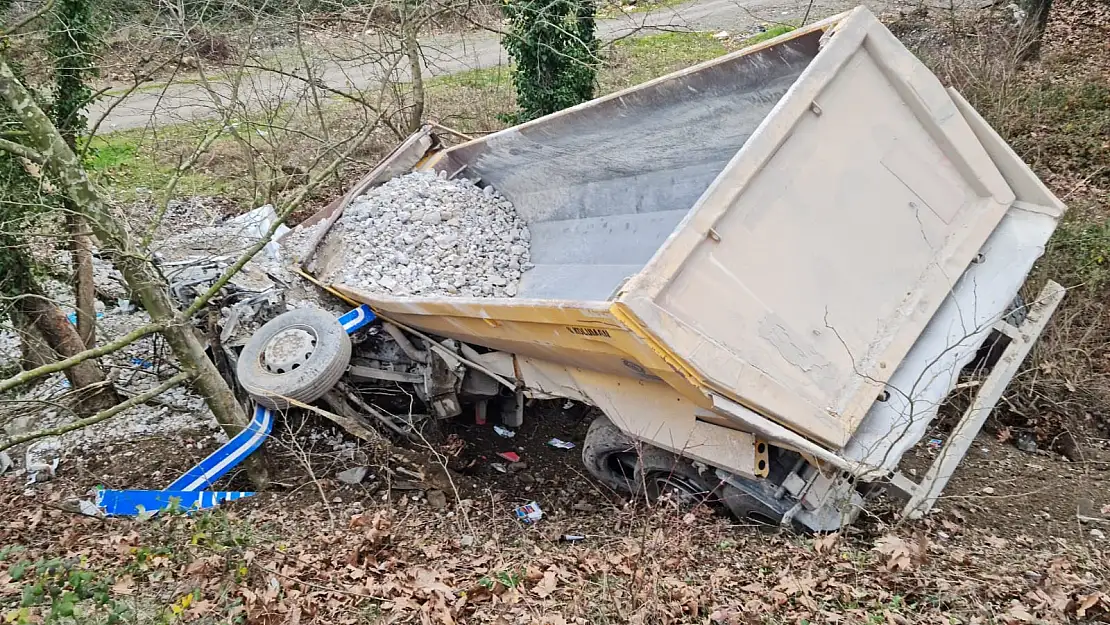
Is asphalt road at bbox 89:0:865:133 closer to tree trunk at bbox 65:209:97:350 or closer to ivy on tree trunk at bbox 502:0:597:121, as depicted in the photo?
ivy on tree trunk at bbox 502:0:597:121

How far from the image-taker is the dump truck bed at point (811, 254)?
3.04 meters

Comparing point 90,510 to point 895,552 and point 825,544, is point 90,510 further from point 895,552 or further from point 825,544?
point 895,552

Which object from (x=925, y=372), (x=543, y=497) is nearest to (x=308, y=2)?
(x=543, y=497)

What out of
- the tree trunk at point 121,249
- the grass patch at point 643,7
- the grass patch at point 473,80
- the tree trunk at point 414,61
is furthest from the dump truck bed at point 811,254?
the grass patch at point 643,7

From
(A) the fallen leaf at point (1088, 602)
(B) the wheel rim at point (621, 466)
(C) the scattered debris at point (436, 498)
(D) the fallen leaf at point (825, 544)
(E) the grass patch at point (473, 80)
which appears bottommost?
(C) the scattered debris at point (436, 498)

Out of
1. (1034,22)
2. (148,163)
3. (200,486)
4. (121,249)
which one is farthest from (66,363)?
(1034,22)

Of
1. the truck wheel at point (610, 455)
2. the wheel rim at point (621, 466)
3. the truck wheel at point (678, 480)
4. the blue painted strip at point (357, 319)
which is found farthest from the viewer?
the blue painted strip at point (357, 319)

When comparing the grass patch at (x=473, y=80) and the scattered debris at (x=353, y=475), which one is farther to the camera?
the grass patch at (x=473, y=80)

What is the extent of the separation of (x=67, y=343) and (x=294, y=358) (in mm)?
1894

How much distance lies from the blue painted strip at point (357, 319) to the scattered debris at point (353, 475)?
876 millimetres

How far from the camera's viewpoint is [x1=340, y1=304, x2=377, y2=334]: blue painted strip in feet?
16.1

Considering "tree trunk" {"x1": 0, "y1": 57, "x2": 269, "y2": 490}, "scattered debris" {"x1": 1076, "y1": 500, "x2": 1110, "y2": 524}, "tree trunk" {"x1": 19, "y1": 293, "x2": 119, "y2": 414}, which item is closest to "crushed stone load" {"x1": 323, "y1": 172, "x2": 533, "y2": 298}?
"tree trunk" {"x1": 0, "y1": 57, "x2": 269, "y2": 490}

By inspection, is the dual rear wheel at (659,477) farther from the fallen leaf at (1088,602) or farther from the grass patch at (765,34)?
the grass patch at (765,34)

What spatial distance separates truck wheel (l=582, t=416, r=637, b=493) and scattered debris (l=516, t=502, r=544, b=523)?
1.24 ft
